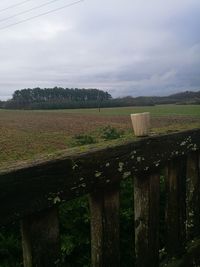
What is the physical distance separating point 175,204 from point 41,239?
1.10 meters

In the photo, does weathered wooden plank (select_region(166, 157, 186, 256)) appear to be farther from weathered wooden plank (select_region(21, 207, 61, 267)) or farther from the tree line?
the tree line

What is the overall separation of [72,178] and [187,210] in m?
1.15

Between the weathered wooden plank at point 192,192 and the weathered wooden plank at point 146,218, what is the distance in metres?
0.45

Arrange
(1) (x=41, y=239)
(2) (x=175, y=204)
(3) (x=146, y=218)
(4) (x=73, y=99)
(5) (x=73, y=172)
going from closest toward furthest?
1. (1) (x=41, y=239)
2. (5) (x=73, y=172)
3. (3) (x=146, y=218)
4. (2) (x=175, y=204)
5. (4) (x=73, y=99)

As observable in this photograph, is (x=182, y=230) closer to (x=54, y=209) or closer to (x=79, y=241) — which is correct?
(x=79, y=241)

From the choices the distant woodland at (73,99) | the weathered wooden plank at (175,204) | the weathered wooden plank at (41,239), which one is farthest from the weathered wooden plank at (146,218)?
the distant woodland at (73,99)

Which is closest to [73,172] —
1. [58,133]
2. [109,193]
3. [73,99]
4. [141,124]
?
[109,193]

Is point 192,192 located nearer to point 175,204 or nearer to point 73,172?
point 175,204

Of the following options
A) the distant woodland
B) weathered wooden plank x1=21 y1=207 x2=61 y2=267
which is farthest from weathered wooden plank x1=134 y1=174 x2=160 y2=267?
the distant woodland

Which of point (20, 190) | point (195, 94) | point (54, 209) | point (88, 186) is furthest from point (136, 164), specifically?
point (195, 94)

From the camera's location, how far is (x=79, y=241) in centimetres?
269

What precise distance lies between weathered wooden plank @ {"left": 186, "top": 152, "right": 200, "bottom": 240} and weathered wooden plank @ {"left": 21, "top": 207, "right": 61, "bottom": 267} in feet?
3.98

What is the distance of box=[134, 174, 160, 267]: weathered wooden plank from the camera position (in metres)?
2.22

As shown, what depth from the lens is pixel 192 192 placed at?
2707 mm
